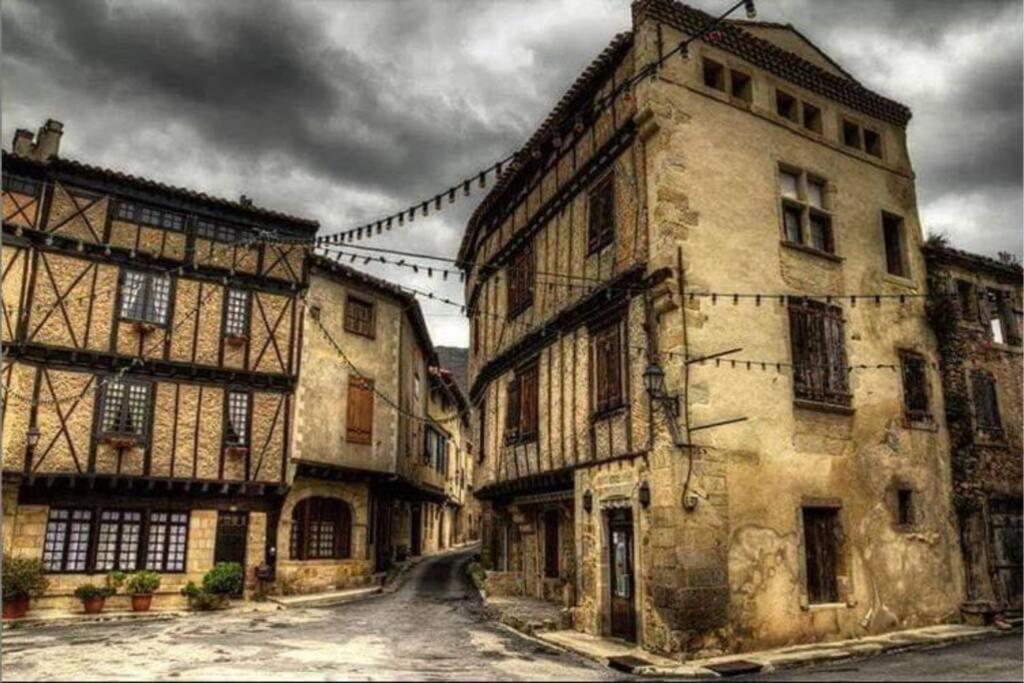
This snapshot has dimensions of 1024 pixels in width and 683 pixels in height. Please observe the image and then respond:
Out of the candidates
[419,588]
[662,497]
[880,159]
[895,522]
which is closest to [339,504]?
[419,588]

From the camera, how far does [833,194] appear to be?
13.8 meters

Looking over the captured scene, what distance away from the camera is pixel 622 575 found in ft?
39.1

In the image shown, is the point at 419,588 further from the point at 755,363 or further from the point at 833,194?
the point at 833,194

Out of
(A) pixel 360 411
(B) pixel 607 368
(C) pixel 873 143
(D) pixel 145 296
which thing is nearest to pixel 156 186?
(D) pixel 145 296

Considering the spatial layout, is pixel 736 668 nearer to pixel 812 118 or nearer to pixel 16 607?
pixel 812 118

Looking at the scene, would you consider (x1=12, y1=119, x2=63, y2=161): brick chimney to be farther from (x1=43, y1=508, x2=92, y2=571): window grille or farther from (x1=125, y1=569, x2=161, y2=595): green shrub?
(x1=125, y1=569, x2=161, y2=595): green shrub

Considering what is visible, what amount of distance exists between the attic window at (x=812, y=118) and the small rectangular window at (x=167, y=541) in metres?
16.4

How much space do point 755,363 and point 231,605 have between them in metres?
13.1

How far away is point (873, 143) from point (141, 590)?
18.2 metres

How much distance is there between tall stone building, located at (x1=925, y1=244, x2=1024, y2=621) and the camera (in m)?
13.9

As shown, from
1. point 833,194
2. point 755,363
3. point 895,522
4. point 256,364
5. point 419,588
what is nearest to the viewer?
point 755,363

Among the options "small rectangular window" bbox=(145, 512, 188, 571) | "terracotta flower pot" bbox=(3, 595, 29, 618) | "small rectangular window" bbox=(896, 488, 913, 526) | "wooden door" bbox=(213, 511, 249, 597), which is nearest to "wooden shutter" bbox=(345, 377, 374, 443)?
"wooden door" bbox=(213, 511, 249, 597)

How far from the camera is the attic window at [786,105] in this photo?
13727 mm

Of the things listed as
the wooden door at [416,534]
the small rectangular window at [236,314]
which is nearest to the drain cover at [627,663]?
the small rectangular window at [236,314]
